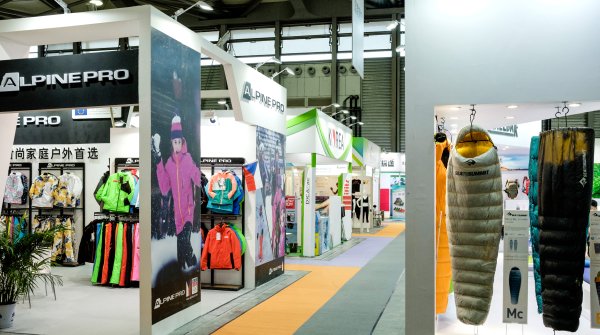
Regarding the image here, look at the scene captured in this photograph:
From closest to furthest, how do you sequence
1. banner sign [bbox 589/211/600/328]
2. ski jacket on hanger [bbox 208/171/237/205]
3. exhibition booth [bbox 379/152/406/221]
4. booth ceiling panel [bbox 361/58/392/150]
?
banner sign [bbox 589/211/600/328]
ski jacket on hanger [bbox 208/171/237/205]
booth ceiling panel [bbox 361/58/392/150]
exhibition booth [bbox 379/152/406/221]

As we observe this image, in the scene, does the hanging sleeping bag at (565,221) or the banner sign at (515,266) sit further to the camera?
the banner sign at (515,266)

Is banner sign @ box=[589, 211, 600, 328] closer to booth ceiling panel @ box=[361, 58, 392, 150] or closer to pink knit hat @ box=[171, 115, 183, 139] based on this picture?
pink knit hat @ box=[171, 115, 183, 139]

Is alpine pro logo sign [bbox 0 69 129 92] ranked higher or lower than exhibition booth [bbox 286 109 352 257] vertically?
higher

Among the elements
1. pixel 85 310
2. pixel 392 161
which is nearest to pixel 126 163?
pixel 85 310

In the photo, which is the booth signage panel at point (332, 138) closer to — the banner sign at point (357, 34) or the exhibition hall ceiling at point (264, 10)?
the banner sign at point (357, 34)

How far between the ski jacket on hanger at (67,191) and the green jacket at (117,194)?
1566mm

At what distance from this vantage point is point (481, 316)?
3.37 m

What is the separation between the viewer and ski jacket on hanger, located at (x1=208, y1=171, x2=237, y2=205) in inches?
281

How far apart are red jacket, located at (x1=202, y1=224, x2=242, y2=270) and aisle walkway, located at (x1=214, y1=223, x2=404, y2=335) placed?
701 mm

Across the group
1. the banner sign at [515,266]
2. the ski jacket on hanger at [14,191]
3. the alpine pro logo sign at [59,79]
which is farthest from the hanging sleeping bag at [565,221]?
the ski jacket on hanger at [14,191]

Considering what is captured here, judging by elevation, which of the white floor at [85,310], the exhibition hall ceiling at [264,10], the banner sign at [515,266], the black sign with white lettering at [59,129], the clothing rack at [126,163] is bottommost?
the white floor at [85,310]

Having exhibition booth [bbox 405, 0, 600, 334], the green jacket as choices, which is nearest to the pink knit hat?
the green jacket

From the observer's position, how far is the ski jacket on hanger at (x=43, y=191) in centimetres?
880

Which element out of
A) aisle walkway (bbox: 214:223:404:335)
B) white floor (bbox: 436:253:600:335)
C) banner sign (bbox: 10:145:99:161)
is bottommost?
aisle walkway (bbox: 214:223:404:335)
